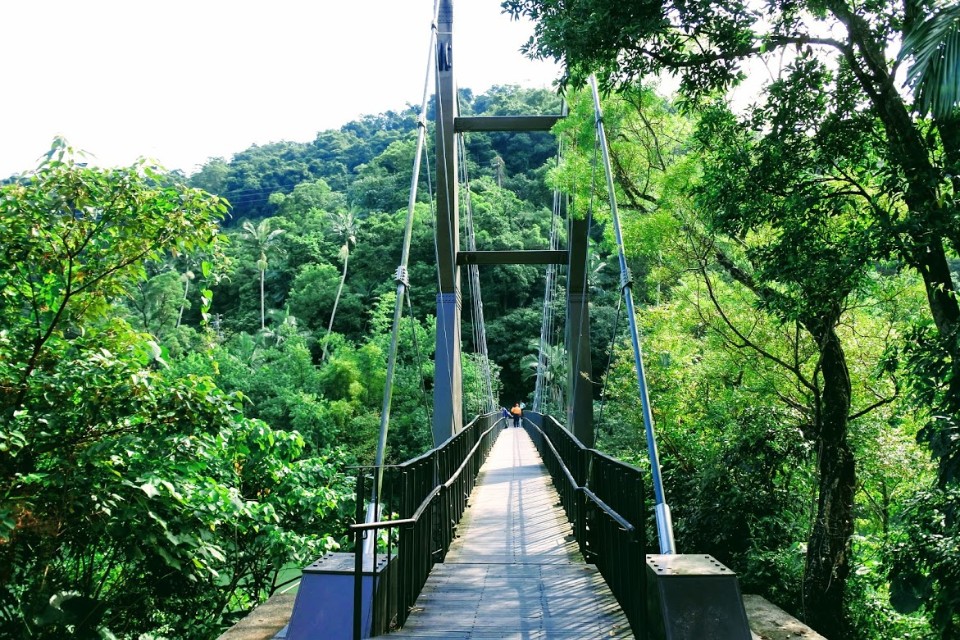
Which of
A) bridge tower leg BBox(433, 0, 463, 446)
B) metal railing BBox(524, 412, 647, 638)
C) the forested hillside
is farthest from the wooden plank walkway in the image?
bridge tower leg BBox(433, 0, 463, 446)

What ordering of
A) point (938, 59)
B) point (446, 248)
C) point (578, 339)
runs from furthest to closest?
point (578, 339) < point (446, 248) < point (938, 59)

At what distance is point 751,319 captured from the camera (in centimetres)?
962

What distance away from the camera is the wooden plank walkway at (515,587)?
3.30 m

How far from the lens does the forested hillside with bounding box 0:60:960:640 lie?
3734 millimetres

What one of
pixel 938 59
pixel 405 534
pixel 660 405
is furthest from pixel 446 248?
pixel 938 59

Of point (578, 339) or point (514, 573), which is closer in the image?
point (514, 573)

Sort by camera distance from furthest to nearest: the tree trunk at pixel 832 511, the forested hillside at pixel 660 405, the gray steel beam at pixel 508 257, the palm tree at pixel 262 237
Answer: the palm tree at pixel 262 237 < the gray steel beam at pixel 508 257 < the tree trunk at pixel 832 511 < the forested hillside at pixel 660 405

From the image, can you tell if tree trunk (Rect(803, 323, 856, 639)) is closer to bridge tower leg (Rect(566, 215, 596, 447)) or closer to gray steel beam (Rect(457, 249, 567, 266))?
bridge tower leg (Rect(566, 215, 596, 447))

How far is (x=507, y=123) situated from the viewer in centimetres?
1291

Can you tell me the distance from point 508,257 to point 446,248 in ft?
6.25

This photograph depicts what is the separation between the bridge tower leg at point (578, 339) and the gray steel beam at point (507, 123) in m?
1.85


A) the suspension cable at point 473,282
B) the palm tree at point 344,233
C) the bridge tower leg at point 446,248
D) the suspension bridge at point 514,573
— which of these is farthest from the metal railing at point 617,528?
the palm tree at point 344,233

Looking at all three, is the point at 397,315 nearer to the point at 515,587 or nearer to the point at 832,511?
the point at 515,587

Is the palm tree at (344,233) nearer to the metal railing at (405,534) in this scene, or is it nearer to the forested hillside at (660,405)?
the forested hillside at (660,405)
